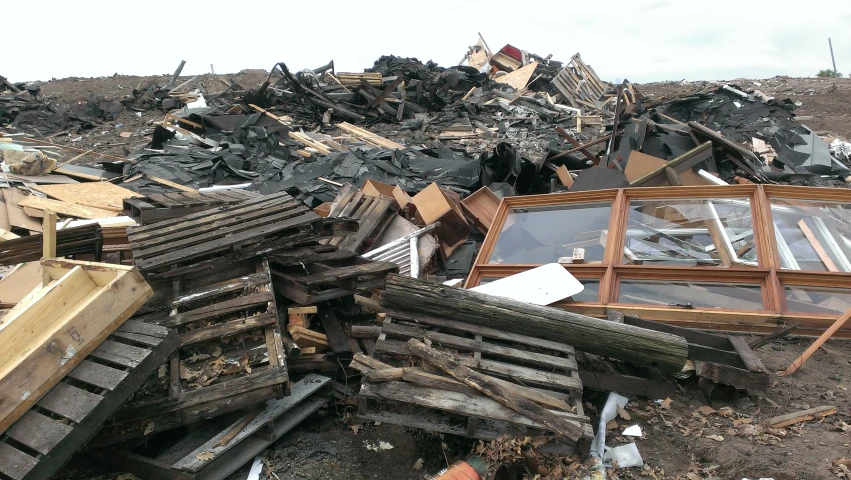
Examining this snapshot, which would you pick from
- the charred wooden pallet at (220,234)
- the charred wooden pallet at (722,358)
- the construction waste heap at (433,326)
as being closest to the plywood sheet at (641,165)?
the construction waste heap at (433,326)

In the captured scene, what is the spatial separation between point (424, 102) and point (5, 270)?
11565 mm

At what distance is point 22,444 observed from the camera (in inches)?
102

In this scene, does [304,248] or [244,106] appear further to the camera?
[244,106]

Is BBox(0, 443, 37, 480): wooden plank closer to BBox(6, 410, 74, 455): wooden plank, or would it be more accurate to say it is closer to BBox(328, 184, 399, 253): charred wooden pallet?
BBox(6, 410, 74, 455): wooden plank

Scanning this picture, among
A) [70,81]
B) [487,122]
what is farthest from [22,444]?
[70,81]

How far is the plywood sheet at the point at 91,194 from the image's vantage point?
7125 mm

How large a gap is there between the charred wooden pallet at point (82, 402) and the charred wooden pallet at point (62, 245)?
1716 millimetres

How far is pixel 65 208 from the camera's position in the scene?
6582mm

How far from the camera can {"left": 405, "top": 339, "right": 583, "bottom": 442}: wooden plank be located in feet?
9.28

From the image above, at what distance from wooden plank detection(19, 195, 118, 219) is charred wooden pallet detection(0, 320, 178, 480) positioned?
4.07 meters

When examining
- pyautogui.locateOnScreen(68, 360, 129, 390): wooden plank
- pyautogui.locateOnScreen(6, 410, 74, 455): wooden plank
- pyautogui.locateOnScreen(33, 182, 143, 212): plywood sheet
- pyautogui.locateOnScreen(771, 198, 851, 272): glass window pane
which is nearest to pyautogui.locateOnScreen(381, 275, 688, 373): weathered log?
pyautogui.locateOnScreen(771, 198, 851, 272): glass window pane

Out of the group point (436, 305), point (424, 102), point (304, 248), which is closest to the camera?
point (436, 305)

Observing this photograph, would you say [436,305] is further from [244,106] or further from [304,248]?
[244,106]

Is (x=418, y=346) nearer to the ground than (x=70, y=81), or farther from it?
nearer to the ground
